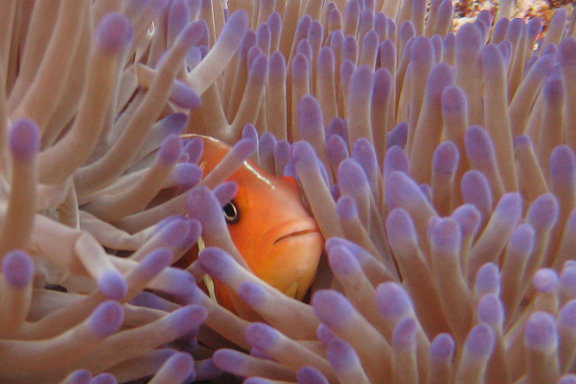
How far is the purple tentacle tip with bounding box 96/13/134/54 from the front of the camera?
18.3 inches

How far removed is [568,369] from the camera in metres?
→ 0.55

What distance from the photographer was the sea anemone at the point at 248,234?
1.73 feet

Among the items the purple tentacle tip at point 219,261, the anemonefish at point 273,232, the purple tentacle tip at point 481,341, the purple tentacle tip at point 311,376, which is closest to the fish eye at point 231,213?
the anemonefish at point 273,232

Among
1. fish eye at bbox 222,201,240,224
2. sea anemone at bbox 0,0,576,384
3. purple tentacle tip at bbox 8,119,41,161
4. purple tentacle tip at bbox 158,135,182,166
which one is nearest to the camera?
purple tentacle tip at bbox 8,119,41,161

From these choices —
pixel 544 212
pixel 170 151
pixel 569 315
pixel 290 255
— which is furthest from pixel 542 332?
pixel 170 151

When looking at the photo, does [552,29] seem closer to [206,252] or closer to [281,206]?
[281,206]

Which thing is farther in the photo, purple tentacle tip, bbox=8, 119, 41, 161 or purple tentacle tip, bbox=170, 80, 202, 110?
purple tentacle tip, bbox=170, 80, 202, 110

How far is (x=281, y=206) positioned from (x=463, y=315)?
263mm

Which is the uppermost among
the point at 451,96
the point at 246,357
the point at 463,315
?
the point at 451,96

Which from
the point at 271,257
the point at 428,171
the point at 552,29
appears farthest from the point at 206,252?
the point at 552,29

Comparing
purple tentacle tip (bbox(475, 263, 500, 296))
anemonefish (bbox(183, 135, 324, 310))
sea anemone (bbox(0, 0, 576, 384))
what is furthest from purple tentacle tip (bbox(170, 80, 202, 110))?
purple tentacle tip (bbox(475, 263, 500, 296))

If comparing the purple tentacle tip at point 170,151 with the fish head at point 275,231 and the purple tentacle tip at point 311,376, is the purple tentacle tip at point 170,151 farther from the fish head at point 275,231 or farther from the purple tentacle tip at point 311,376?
the purple tentacle tip at point 311,376

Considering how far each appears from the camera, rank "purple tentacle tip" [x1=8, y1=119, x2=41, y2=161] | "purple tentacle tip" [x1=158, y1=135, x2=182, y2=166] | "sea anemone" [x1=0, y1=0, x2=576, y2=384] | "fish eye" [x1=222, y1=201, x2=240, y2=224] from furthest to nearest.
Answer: "fish eye" [x1=222, y1=201, x2=240, y2=224], "purple tentacle tip" [x1=158, y1=135, x2=182, y2=166], "sea anemone" [x1=0, y1=0, x2=576, y2=384], "purple tentacle tip" [x1=8, y1=119, x2=41, y2=161]

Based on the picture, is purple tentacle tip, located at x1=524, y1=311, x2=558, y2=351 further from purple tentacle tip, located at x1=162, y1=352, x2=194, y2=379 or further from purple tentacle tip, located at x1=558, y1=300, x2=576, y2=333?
purple tentacle tip, located at x1=162, y1=352, x2=194, y2=379
